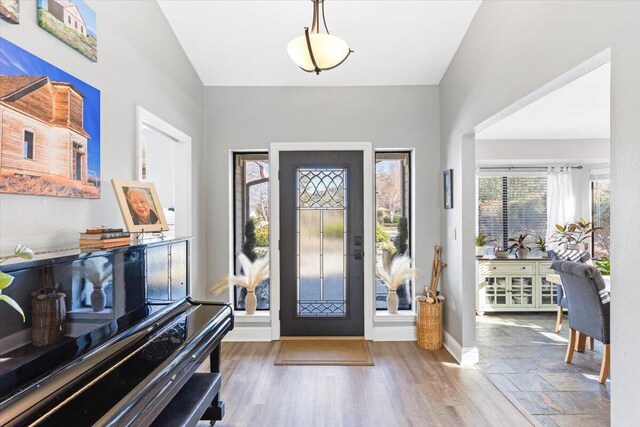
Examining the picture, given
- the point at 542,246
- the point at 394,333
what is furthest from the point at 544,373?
the point at 542,246

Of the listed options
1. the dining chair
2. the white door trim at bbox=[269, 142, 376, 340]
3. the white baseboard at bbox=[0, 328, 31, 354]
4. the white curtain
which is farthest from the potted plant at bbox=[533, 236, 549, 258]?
the white baseboard at bbox=[0, 328, 31, 354]

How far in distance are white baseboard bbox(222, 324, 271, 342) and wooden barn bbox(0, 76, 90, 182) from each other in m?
2.45

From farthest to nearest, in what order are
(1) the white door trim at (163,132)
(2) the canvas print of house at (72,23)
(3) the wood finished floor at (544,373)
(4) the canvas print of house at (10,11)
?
(1) the white door trim at (163,132) < (3) the wood finished floor at (544,373) < (2) the canvas print of house at (72,23) < (4) the canvas print of house at (10,11)

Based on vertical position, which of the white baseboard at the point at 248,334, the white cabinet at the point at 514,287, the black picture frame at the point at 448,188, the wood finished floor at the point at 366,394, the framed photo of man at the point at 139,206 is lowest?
the wood finished floor at the point at 366,394

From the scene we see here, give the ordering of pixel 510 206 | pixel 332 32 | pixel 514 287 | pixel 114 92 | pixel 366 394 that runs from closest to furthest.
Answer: pixel 114 92, pixel 366 394, pixel 332 32, pixel 514 287, pixel 510 206

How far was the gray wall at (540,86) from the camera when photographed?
1553 mm

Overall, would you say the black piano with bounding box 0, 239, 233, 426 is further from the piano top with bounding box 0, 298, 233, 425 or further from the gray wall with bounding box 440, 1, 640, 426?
the gray wall with bounding box 440, 1, 640, 426

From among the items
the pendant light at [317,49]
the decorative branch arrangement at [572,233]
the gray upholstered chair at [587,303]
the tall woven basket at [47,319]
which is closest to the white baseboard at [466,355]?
the gray upholstered chair at [587,303]

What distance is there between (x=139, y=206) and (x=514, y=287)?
4.86 metres

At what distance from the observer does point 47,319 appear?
1.32 metres

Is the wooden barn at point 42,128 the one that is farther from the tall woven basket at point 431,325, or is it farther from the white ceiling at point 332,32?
the tall woven basket at point 431,325

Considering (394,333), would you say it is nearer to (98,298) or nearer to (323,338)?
(323,338)

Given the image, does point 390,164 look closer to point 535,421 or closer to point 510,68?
point 510,68

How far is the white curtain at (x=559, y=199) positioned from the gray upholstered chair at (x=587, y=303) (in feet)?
7.85
